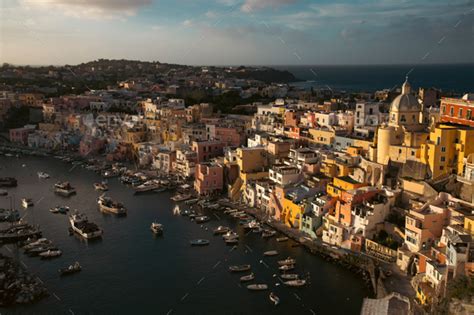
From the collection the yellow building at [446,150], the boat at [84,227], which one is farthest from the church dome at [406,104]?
the boat at [84,227]

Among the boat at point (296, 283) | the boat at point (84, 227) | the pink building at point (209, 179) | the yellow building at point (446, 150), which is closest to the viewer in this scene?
the boat at point (296, 283)

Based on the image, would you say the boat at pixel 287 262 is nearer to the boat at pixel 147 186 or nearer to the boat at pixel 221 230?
the boat at pixel 221 230

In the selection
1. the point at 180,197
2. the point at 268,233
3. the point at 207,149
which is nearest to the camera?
the point at 268,233

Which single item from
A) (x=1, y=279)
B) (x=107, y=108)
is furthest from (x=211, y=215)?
(x=107, y=108)

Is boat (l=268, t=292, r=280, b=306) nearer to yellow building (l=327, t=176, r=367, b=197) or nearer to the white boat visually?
yellow building (l=327, t=176, r=367, b=197)

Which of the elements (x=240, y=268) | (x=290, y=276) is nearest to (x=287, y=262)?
(x=290, y=276)

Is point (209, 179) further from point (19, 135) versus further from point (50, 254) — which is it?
point (19, 135)

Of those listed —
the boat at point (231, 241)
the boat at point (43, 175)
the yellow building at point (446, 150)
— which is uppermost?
the yellow building at point (446, 150)
